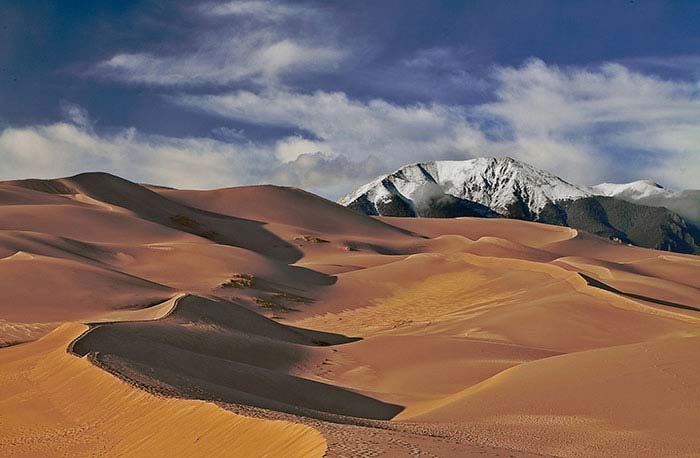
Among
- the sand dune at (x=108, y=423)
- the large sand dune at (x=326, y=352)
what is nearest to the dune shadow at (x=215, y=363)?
the large sand dune at (x=326, y=352)

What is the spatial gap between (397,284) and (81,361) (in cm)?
2742

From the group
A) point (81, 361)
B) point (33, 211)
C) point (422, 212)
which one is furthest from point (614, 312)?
point (422, 212)

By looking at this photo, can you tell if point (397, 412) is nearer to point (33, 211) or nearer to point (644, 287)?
point (644, 287)

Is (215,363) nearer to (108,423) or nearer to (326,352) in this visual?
(108,423)

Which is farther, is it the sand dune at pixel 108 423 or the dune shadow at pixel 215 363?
the dune shadow at pixel 215 363

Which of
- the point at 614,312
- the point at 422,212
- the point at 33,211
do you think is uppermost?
the point at 422,212

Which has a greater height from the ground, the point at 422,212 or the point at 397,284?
the point at 422,212

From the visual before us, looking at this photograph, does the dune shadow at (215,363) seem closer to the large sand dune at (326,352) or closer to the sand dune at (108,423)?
the large sand dune at (326,352)

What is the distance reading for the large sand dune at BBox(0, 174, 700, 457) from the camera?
10453 mm

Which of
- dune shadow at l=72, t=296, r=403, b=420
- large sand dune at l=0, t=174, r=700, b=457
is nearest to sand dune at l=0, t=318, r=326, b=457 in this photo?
large sand dune at l=0, t=174, r=700, b=457

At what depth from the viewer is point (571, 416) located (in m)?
12.1

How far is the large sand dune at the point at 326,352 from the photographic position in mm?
10453

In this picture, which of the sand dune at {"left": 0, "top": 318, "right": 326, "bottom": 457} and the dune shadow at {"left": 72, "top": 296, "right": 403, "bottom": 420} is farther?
the dune shadow at {"left": 72, "top": 296, "right": 403, "bottom": 420}

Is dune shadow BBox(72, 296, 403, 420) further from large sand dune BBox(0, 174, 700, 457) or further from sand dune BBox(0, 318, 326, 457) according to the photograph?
sand dune BBox(0, 318, 326, 457)
